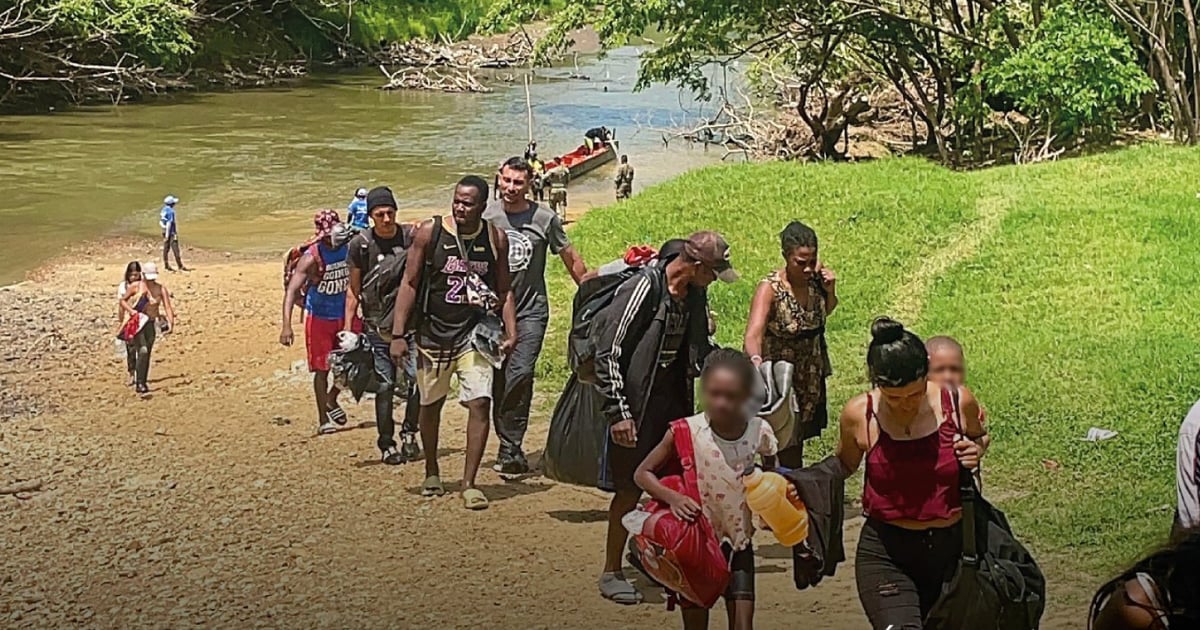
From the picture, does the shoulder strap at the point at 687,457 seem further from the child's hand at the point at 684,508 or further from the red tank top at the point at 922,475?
the red tank top at the point at 922,475

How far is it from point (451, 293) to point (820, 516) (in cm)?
318

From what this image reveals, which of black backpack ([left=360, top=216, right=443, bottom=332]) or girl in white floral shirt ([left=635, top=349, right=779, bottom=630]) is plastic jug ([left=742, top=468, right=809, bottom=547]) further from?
black backpack ([left=360, top=216, right=443, bottom=332])

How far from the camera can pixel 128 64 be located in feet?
134

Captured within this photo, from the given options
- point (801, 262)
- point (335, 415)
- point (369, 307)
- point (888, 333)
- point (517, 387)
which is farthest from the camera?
point (335, 415)

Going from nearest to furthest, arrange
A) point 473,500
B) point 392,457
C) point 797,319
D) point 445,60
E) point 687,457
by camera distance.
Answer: point 687,457
point 797,319
point 473,500
point 392,457
point 445,60

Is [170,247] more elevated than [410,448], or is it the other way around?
[410,448]

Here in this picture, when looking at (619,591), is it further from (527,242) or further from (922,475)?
(527,242)

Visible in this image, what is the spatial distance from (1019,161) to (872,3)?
10.1ft

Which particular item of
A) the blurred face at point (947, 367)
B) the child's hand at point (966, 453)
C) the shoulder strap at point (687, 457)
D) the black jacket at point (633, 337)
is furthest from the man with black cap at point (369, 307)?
the child's hand at point (966, 453)

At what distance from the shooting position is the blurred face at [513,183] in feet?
25.8

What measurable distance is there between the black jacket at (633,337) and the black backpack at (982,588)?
176 centimetres

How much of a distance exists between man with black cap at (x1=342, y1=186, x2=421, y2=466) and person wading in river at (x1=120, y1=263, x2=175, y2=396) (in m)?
3.01

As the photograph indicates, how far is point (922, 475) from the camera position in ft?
14.9

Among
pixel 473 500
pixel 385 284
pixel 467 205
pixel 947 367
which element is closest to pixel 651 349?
pixel 947 367
